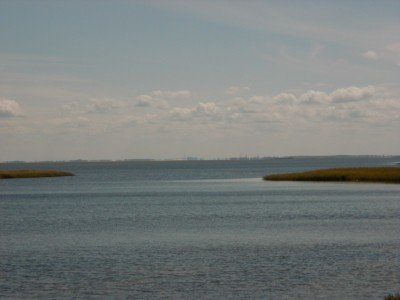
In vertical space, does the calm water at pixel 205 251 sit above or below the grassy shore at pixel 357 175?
below

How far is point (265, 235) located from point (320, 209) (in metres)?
22.4

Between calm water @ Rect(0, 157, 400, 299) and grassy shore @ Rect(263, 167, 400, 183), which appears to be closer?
calm water @ Rect(0, 157, 400, 299)

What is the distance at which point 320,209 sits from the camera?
69.1 m

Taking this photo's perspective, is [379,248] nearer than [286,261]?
No

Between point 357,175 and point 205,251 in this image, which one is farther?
point 357,175

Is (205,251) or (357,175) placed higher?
(357,175)

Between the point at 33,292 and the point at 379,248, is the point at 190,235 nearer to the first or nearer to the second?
the point at 379,248

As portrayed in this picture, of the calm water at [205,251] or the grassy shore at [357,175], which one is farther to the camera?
the grassy shore at [357,175]

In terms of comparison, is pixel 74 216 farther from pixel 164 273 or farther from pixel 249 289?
pixel 249 289

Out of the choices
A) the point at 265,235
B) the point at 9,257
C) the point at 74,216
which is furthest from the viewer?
the point at 74,216

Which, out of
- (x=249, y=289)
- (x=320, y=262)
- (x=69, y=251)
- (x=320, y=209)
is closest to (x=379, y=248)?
(x=320, y=262)

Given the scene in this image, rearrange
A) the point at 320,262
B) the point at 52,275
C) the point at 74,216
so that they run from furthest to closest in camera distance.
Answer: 1. the point at 74,216
2. the point at 320,262
3. the point at 52,275

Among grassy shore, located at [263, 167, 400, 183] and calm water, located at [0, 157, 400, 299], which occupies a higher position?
grassy shore, located at [263, 167, 400, 183]

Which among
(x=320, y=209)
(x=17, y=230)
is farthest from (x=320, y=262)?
(x=320, y=209)
